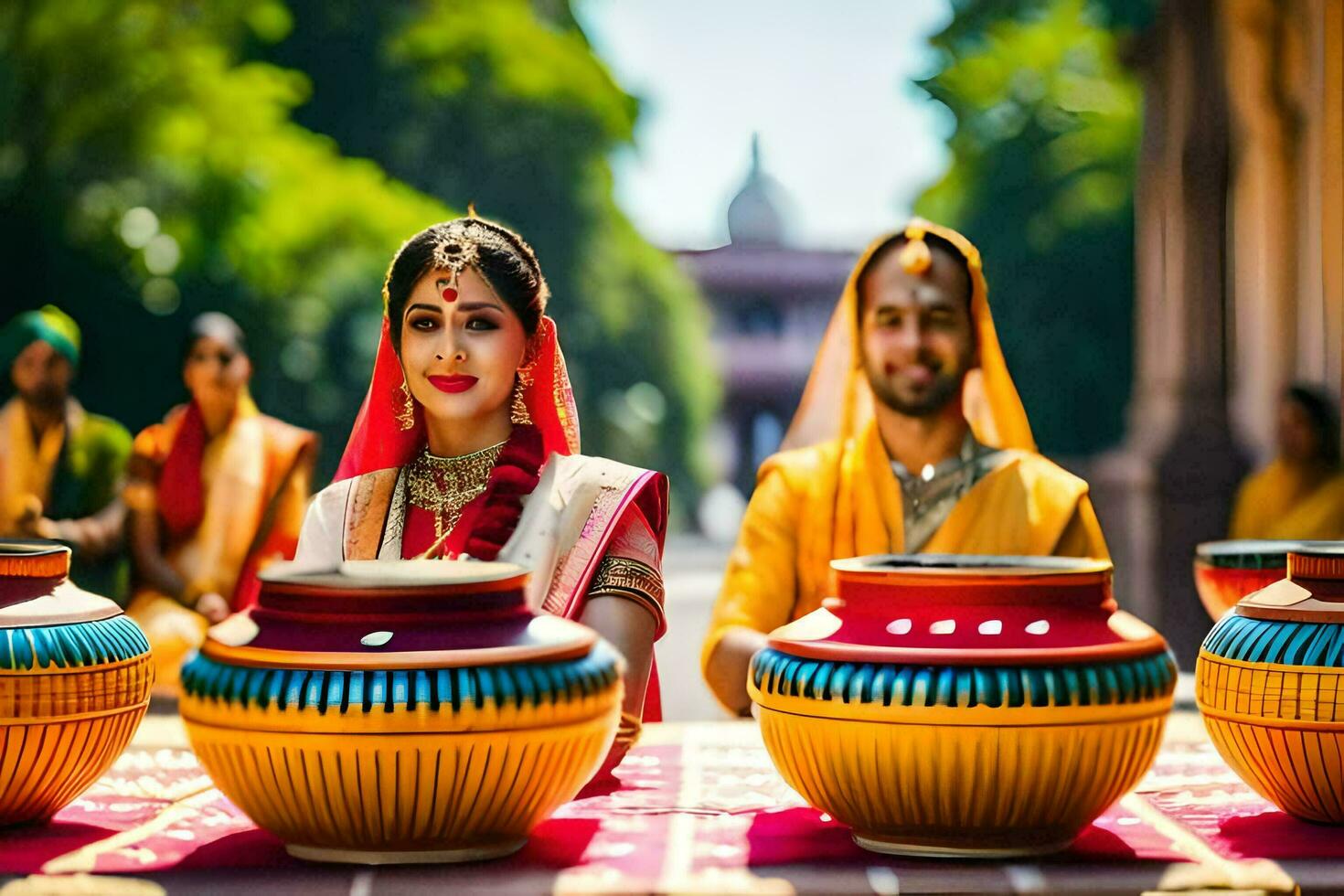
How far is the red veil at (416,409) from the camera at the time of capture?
2.44 m

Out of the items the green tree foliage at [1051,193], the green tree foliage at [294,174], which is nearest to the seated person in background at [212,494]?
the green tree foliage at [294,174]

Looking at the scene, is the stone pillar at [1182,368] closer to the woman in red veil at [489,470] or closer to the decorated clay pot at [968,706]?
the woman in red veil at [489,470]

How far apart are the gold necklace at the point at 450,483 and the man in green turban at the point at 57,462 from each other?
12.1 ft

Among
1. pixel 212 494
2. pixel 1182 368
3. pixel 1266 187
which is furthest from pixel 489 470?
pixel 1182 368

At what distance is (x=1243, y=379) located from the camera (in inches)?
409

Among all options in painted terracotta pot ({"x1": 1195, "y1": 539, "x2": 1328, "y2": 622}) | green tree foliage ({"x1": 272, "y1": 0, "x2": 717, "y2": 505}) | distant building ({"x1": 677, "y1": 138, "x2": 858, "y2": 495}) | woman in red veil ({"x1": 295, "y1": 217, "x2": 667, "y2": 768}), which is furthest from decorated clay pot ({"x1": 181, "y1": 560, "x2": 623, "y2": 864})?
distant building ({"x1": 677, "y1": 138, "x2": 858, "y2": 495})

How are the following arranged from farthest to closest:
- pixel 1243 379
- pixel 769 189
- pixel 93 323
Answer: pixel 769 189 < pixel 93 323 < pixel 1243 379

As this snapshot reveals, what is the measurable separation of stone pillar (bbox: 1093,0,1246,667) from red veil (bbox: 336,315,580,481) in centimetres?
808

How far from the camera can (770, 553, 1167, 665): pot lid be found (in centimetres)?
158

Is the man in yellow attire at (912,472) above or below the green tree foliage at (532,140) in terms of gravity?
below

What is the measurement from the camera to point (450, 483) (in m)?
2.37

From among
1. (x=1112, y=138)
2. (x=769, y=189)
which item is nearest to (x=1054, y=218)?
(x=1112, y=138)

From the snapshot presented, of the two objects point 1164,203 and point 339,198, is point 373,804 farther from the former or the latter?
point 339,198

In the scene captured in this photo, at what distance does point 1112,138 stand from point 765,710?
17.4m
